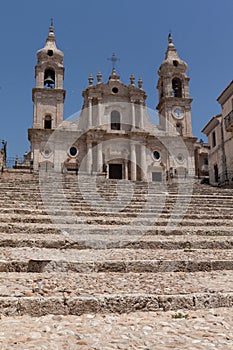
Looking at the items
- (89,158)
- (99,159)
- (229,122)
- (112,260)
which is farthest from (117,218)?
(89,158)

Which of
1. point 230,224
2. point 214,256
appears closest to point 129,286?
point 214,256

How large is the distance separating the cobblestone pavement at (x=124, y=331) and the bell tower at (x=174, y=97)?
29.7 metres

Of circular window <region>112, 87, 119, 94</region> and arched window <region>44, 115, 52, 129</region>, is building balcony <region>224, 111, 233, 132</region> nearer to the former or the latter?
circular window <region>112, 87, 119, 94</region>

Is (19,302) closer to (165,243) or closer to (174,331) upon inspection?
(174,331)

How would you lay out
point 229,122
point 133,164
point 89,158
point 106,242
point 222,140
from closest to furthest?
point 106,242 → point 229,122 → point 222,140 → point 89,158 → point 133,164

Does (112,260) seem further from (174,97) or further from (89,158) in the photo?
(174,97)

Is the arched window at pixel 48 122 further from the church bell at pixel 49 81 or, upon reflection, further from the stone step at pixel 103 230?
the stone step at pixel 103 230

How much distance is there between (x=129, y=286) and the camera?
4.29m

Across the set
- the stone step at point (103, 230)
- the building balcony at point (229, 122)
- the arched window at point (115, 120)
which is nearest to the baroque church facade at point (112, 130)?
the arched window at point (115, 120)

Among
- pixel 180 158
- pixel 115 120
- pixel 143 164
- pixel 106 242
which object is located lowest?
pixel 106 242

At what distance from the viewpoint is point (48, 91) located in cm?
3080

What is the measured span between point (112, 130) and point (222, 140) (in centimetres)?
1069

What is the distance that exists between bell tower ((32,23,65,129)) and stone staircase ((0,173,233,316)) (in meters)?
18.5

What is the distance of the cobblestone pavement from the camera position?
2.69 metres
